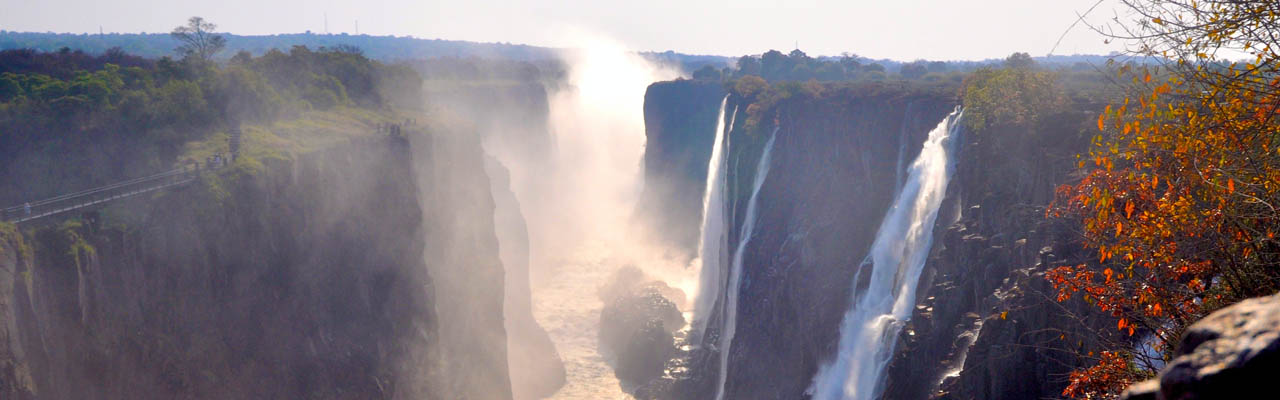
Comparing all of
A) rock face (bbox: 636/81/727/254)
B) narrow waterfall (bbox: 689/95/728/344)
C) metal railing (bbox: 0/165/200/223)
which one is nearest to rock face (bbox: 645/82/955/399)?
narrow waterfall (bbox: 689/95/728/344)

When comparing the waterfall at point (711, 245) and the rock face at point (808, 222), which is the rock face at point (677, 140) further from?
the rock face at point (808, 222)

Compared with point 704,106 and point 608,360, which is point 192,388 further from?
point 704,106

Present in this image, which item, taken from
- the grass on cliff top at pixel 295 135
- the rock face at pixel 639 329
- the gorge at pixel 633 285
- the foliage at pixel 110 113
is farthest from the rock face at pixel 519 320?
the foliage at pixel 110 113

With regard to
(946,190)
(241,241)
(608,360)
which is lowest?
(608,360)

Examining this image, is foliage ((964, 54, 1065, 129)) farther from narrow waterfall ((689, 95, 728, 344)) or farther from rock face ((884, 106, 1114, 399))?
narrow waterfall ((689, 95, 728, 344))

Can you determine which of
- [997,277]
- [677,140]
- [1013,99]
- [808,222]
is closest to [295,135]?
[808,222]

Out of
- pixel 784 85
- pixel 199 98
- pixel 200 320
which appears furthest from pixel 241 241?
pixel 784 85
